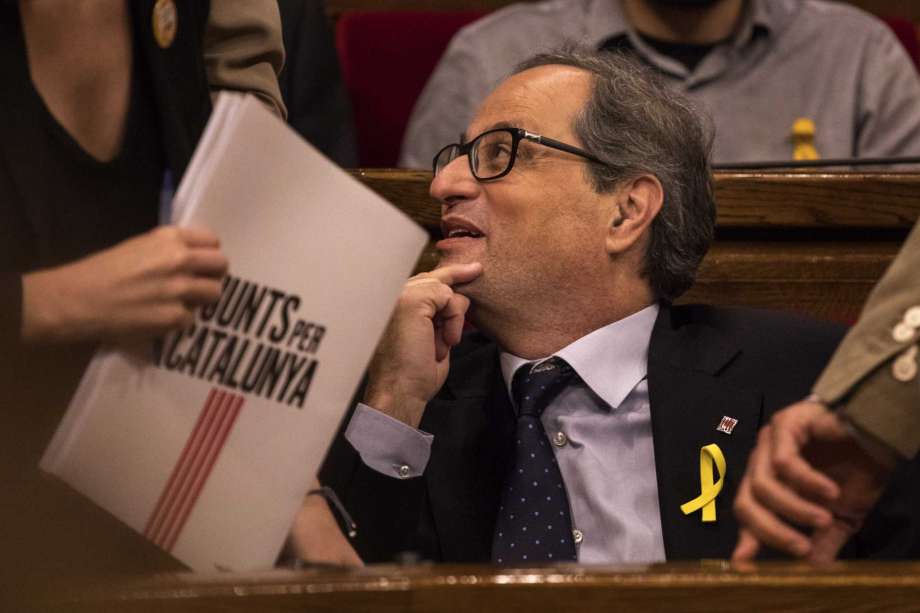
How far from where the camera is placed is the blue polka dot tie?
3.77 ft

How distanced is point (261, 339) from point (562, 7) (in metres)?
1.32

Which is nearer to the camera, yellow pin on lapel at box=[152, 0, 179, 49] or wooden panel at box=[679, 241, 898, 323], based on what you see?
yellow pin on lapel at box=[152, 0, 179, 49]

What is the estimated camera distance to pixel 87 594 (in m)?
0.63

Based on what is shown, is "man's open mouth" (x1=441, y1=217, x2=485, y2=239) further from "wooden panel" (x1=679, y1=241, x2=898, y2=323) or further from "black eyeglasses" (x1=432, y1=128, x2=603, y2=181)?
"wooden panel" (x1=679, y1=241, x2=898, y2=323)

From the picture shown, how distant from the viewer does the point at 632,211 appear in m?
1.33

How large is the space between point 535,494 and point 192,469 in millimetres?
464

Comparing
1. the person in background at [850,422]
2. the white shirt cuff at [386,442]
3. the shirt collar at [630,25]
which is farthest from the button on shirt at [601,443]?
the shirt collar at [630,25]

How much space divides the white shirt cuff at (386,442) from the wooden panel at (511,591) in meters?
0.49

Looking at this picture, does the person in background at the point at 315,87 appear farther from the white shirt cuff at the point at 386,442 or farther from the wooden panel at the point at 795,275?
the white shirt cuff at the point at 386,442

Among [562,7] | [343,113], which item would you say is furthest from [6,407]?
[562,7]

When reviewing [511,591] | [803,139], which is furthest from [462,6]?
[511,591]

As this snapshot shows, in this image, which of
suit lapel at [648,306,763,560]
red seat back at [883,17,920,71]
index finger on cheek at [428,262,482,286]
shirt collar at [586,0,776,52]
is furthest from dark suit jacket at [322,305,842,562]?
red seat back at [883,17,920,71]

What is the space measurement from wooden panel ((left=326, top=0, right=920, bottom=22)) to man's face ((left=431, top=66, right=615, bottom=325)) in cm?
86

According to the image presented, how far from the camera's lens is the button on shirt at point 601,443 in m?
1.16
